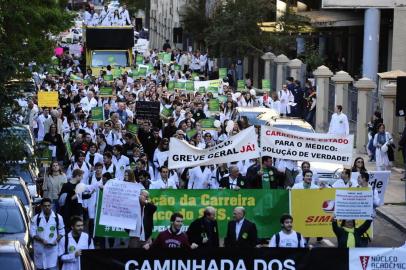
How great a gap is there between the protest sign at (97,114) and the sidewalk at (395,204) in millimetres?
6996

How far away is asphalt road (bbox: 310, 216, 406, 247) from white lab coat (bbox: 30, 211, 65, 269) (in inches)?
237

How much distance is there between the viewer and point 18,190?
20.9m

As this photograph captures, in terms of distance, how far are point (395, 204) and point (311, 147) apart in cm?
624

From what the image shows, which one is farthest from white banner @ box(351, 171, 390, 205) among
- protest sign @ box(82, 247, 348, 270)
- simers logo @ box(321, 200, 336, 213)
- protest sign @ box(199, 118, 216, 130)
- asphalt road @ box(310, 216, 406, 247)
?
protest sign @ box(199, 118, 216, 130)

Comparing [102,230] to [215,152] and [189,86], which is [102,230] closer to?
[215,152]

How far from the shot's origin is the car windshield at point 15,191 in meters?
20.5

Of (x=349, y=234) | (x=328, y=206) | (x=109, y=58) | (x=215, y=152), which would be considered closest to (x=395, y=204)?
(x=215, y=152)

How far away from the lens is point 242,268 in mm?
15469

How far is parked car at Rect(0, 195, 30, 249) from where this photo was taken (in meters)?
17.9

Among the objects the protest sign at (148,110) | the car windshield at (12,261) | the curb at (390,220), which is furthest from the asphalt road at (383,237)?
the car windshield at (12,261)

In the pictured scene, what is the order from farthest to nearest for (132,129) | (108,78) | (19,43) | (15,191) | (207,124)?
(108,78) < (207,124) < (19,43) < (132,129) < (15,191)

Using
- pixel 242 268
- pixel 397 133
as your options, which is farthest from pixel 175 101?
pixel 242 268

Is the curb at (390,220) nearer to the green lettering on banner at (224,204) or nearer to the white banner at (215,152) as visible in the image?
the white banner at (215,152)

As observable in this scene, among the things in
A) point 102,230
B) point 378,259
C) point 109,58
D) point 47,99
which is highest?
point 109,58
